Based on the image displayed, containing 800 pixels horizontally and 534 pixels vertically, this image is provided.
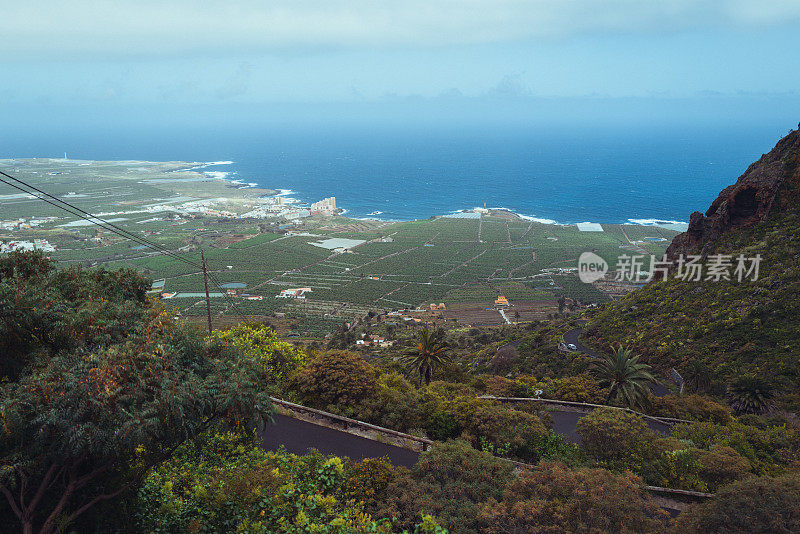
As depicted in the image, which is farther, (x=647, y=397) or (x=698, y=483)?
(x=647, y=397)

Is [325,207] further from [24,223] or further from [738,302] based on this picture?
[738,302]

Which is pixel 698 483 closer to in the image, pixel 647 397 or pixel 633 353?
pixel 647 397

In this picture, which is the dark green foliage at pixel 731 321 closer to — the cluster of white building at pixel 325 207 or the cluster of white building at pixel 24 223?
the cluster of white building at pixel 325 207

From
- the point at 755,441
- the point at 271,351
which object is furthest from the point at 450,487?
the point at 755,441

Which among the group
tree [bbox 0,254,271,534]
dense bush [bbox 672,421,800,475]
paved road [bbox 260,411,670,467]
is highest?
tree [bbox 0,254,271,534]

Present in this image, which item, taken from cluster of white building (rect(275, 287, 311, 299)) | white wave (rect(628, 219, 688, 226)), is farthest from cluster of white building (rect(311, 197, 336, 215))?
white wave (rect(628, 219, 688, 226))

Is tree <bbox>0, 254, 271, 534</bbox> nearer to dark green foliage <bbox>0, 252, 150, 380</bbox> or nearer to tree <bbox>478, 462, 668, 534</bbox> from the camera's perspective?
dark green foliage <bbox>0, 252, 150, 380</bbox>

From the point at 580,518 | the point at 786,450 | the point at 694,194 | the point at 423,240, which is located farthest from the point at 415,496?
the point at 694,194
